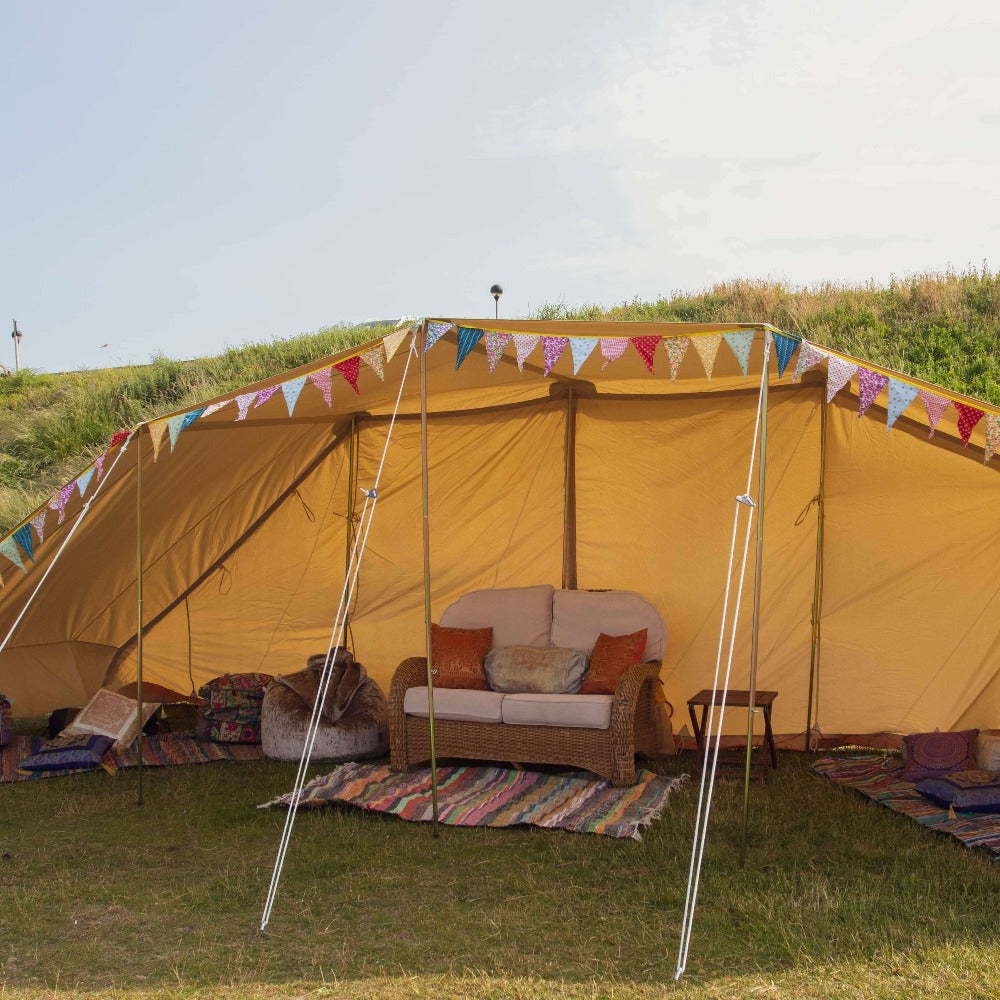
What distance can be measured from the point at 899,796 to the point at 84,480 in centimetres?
392

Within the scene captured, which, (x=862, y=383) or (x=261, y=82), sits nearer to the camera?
(x=862, y=383)

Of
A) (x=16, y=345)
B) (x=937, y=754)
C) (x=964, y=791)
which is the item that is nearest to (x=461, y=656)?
(x=937, y=754)

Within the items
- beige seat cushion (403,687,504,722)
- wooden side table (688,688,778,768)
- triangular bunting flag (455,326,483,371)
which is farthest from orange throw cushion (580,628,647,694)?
triangular bunting flag (455,326,483,371)

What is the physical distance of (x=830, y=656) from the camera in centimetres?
606

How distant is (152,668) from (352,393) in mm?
2726

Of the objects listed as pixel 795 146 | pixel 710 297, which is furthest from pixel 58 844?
pixel 710 297

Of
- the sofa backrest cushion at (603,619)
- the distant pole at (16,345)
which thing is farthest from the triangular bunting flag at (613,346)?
the distant pole at (16,345)

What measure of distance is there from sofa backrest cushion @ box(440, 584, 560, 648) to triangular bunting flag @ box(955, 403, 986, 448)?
106 inches

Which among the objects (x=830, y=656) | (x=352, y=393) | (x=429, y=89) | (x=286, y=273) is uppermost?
(x=429, y=89)

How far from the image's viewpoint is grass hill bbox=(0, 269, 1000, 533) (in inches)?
475

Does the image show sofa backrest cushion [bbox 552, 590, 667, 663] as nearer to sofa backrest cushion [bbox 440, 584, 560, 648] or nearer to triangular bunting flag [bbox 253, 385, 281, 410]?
sofa backrest cushion [bbox 440, 584, 560, 648]

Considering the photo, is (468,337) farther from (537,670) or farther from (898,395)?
(537,670)

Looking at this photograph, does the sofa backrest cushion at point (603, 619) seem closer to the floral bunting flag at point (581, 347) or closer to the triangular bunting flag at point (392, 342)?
the floral bunting flag at point (581, 347)

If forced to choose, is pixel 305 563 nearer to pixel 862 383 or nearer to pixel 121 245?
pixel 862 383
